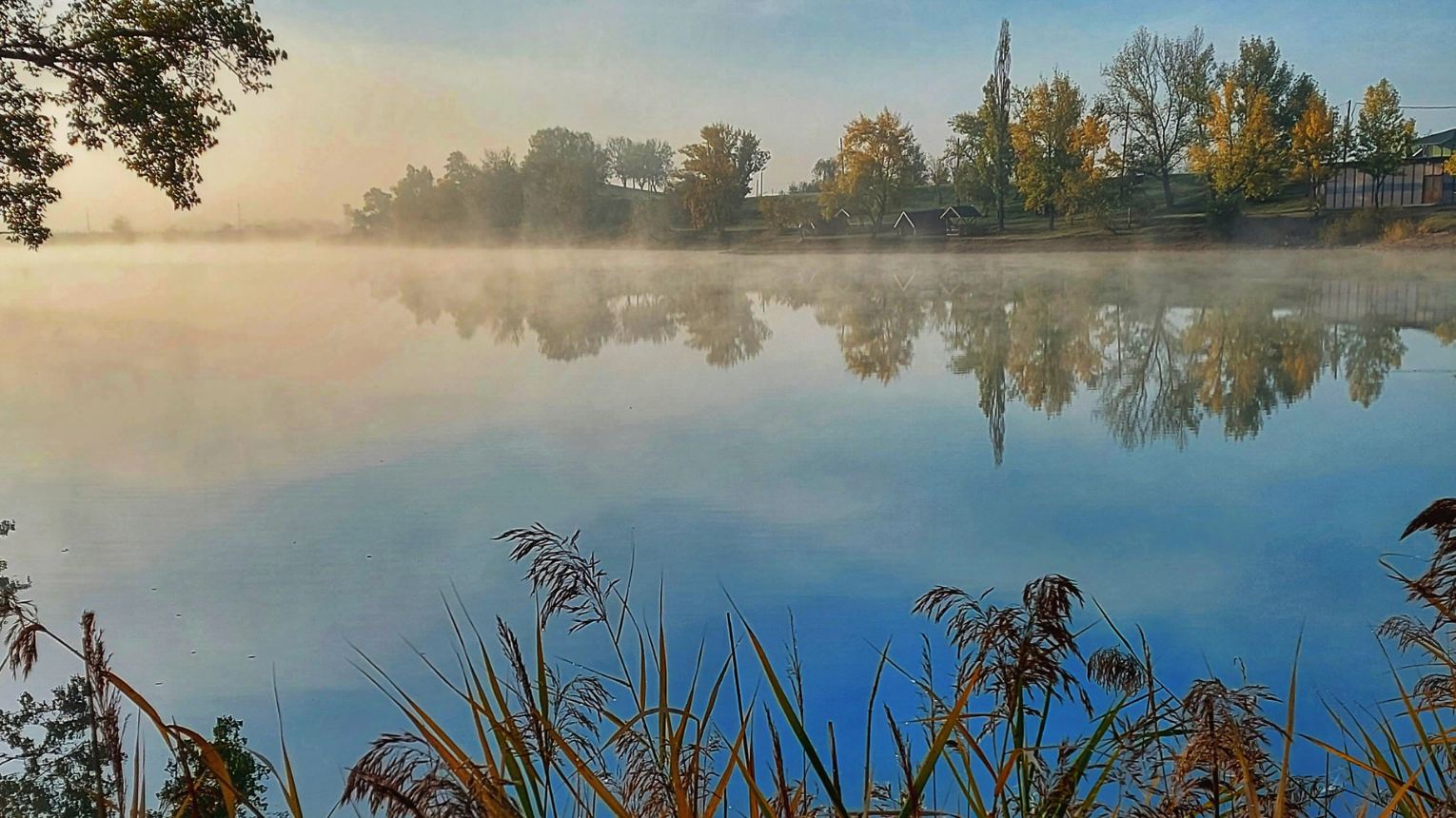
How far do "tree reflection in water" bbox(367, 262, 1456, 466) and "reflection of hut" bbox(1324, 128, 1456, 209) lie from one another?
5.24 feet

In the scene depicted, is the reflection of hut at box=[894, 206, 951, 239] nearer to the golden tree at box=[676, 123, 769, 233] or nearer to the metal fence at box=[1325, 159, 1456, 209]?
the golden tree at box=[676, 123, 769, 233]

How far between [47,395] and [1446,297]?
43.8 feet

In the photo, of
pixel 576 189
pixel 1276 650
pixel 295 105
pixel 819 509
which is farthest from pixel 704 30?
pixel 1276 650

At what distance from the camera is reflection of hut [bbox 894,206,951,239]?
55.0 ft

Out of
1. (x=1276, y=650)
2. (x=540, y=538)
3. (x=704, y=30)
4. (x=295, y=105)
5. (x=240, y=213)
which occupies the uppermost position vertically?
(x=704, y=30)

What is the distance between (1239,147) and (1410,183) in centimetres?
220

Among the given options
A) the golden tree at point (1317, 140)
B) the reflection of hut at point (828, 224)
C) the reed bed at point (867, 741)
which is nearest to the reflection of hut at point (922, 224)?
the reflection of hut at point (828, 224)

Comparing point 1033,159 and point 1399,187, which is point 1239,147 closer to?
point 1399,187

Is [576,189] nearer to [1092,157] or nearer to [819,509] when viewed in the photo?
[1092,157]

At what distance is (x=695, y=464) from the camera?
5957 millimetres

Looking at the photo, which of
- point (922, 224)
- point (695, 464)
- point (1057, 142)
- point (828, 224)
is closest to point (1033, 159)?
point (1057, 142)

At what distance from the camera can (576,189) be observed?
44.6 feet

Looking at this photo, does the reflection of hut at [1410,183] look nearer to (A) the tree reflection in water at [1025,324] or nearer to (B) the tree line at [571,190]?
(A) the tree reflection in water at [1025,324]

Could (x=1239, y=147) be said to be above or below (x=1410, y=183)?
above
